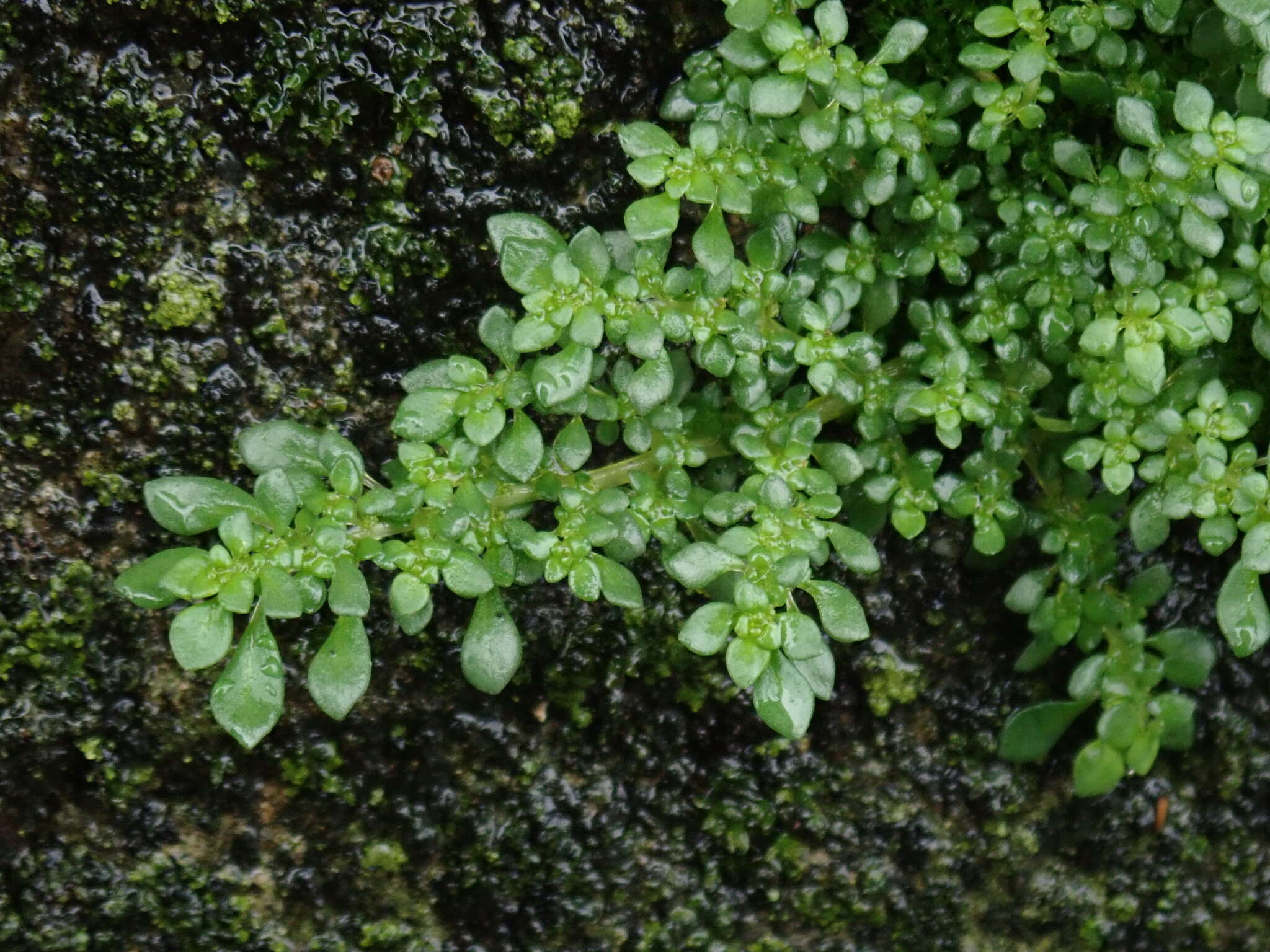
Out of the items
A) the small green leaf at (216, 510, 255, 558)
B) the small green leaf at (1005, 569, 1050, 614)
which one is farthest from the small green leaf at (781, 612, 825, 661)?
the small green leaf at (216, 510, 255, 558)

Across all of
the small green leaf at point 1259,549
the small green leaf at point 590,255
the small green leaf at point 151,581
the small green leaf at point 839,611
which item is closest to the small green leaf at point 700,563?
the small green leaf at point 839,611

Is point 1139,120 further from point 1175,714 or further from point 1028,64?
point 1175,714

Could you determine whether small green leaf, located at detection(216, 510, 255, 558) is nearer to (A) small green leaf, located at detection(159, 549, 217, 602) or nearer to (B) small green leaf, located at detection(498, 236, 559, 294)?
(A) small green leaf, located at detection(159, 549, 217, 602)

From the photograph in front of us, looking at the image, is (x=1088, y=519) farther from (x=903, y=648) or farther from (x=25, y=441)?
(x=25, y=441)

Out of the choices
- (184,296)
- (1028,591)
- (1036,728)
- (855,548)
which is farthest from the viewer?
(1036,728)

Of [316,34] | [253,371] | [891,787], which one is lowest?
[891,787]

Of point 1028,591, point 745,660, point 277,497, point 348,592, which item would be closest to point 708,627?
point 745,660

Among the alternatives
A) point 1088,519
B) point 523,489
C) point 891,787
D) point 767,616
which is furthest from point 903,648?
point 523,489
